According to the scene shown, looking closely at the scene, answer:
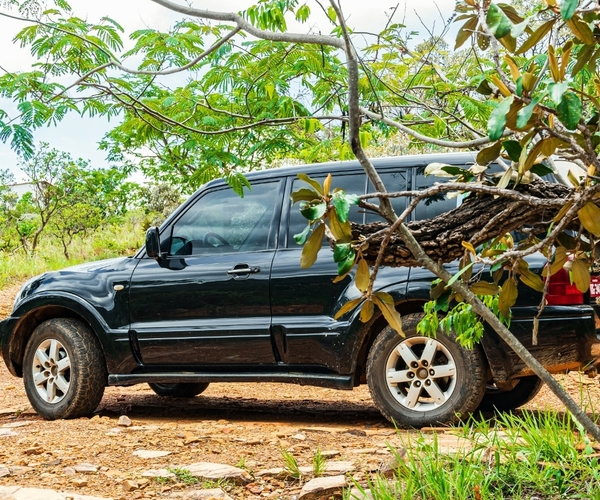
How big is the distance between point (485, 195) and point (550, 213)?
25cm

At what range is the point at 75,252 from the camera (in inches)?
828

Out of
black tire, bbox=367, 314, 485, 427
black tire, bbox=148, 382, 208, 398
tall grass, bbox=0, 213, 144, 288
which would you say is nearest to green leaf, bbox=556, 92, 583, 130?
black tire, bbox=367, 314, 485, 427

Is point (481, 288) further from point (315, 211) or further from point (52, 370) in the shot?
point (52, 370)

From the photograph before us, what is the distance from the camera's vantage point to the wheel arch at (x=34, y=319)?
264 inches

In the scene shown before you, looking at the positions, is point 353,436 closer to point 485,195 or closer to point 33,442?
point 33,442

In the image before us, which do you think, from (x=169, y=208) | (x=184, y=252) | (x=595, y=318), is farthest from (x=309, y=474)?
(x=169, y=208)

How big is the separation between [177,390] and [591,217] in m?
5.93

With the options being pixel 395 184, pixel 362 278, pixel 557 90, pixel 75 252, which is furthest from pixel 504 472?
pixel 75 252

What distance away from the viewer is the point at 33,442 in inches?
221

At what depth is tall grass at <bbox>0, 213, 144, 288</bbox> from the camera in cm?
1806

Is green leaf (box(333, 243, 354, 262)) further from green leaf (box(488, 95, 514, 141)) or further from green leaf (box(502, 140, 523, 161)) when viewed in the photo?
green leaf (box(488, 95, 514, 141))

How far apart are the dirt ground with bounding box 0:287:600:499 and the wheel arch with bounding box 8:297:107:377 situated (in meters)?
0.52

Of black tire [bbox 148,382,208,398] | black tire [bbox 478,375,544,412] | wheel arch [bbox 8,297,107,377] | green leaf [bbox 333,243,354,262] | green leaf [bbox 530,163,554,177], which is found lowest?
black tire [bbox 148,382,208,398]

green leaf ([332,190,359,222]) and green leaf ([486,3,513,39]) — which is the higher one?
green leaf ([486,3,513,39])
